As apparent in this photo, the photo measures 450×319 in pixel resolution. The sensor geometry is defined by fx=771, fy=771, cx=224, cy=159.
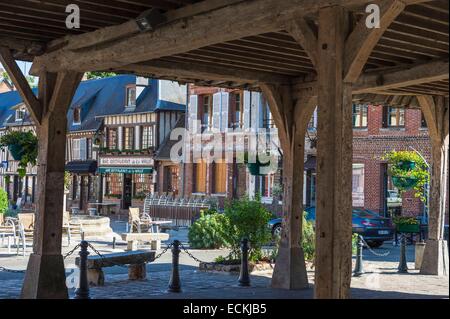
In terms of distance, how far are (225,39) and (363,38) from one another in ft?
5.68

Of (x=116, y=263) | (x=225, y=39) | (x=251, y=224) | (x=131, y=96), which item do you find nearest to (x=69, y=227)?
(x=251, y=224)

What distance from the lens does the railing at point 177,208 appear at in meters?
31.6

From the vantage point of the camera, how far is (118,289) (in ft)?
38.9

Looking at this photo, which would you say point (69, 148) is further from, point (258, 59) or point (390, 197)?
point (258, 59)

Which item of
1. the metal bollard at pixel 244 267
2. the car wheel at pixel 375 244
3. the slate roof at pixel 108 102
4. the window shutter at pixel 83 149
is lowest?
the car wheel at pixel 375 244

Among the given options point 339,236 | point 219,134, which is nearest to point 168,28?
point 339,236

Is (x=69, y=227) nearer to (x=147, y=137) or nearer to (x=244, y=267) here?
(x=244, y=267)

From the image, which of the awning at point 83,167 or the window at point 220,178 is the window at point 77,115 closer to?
the awning at point 83,167

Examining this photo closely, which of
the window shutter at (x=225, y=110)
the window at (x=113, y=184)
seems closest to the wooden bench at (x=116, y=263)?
the window shutter at (x=225, y=110)

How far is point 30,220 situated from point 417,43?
11.4 m

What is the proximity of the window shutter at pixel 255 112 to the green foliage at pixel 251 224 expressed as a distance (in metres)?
16.9

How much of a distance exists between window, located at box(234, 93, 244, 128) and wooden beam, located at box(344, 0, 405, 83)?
2588cm

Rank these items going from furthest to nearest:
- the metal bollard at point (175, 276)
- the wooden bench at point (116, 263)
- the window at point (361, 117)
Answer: the window at point (361, 117), the wooden bench at point (116, 263), the metal bollard at point (175, 276)

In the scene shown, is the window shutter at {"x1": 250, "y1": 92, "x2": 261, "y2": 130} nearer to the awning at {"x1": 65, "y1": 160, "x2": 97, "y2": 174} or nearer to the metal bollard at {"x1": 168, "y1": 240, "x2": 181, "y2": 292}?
the awning at {"x1": 65, "y1": 160, "x2": 97, "y2": 174}
